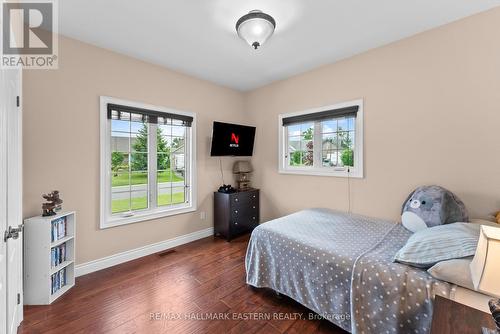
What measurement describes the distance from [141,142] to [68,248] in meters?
1.46

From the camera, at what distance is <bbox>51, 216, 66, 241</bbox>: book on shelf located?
202 cm

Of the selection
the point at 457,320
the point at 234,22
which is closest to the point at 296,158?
the point at 234,22

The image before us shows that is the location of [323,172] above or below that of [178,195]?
above

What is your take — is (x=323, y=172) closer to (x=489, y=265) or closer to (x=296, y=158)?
(x=296, y=158)

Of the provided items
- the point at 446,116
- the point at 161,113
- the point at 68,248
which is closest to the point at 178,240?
the point at 68,248

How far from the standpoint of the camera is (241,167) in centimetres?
389

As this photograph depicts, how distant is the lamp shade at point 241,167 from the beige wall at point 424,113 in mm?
1184

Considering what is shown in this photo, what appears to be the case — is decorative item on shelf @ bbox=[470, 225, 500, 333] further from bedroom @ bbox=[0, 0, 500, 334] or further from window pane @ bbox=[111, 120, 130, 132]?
window pane @ bbox=[111, 120, 130, 132]

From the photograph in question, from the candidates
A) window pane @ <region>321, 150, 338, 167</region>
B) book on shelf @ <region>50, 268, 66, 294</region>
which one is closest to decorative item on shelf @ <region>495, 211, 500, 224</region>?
window pane @ <region>321, 150, 338, 167</region>

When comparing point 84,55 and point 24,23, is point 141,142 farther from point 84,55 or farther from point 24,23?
point 24,23

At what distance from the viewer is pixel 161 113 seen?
3.00 metres

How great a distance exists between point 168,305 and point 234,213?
5.51 feet

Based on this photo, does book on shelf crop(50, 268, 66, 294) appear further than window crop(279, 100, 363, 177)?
No

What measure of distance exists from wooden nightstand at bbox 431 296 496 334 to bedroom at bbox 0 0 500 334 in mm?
15
